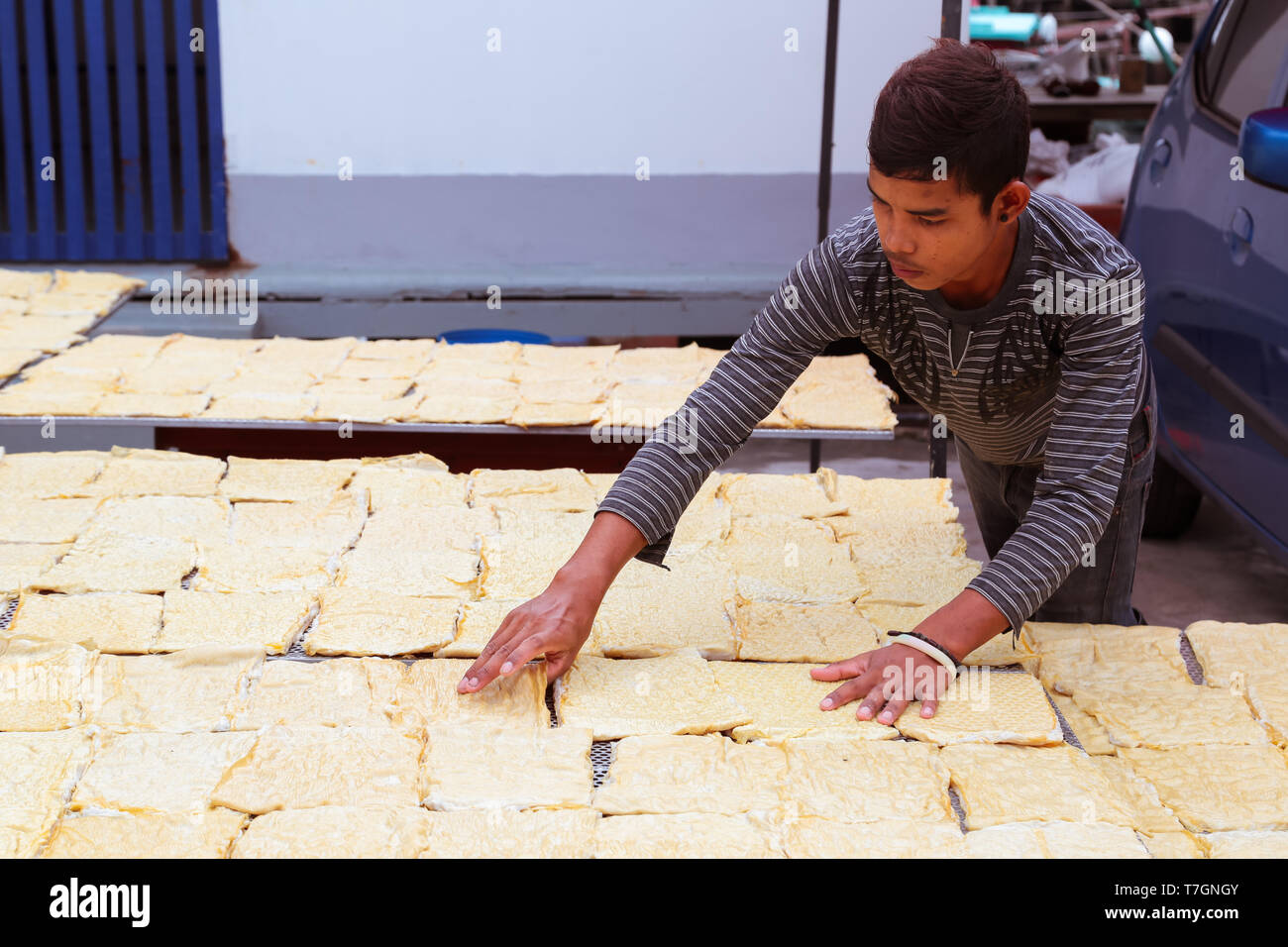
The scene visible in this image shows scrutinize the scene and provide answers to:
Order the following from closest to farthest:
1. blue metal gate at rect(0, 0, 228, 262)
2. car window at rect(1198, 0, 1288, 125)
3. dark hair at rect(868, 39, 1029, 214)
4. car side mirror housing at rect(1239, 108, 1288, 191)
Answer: dark hair at rect(868, 39, 1029, 214) → car side mirror housing at rect(1239, 108, 1288, 191) → car window at rect(1198, 0, 1288, 125) → blue metal gate at rect(0, 0, 228, 262)

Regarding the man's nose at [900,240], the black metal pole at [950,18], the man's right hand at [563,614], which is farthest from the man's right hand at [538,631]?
the black metal pole at [950,18]

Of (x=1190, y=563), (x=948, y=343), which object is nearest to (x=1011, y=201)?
(x=948, y=343)

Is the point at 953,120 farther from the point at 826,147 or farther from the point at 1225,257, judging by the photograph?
the point at 826,147

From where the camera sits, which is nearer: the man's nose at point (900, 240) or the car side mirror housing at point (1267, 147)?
the man's nose at point (900, 240)

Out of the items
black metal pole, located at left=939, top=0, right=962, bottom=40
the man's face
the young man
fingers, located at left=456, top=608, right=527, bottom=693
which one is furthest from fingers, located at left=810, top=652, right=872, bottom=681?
black metal pole, located at left=939, top=0, right=962, bottom=40

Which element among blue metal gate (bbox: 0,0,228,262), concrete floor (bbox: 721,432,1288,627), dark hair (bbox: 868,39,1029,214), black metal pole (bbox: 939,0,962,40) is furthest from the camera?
blue metal gate (bbox: 0,0,228,262)

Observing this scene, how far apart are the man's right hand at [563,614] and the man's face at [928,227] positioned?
0.57 m

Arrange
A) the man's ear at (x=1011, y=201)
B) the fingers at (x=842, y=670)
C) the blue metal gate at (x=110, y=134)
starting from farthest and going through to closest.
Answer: the blue metal gate at (x=110, y=134) → the fingers at (x=842, y=670) → the man's ear at (x=1011, y=201)

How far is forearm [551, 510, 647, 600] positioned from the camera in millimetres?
1911

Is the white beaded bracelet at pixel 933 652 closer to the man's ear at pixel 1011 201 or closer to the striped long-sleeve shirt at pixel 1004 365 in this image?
the striped long-sleeve shirt at pixel 1004 365

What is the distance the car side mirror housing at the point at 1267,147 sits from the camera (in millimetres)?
2777

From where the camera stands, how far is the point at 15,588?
225 centimetres

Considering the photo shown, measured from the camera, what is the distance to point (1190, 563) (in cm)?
452

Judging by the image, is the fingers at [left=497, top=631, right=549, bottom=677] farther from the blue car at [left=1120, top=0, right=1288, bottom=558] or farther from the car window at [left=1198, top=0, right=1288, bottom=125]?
the car window at [left=1198, top=0, right=1288, bottom=125]
